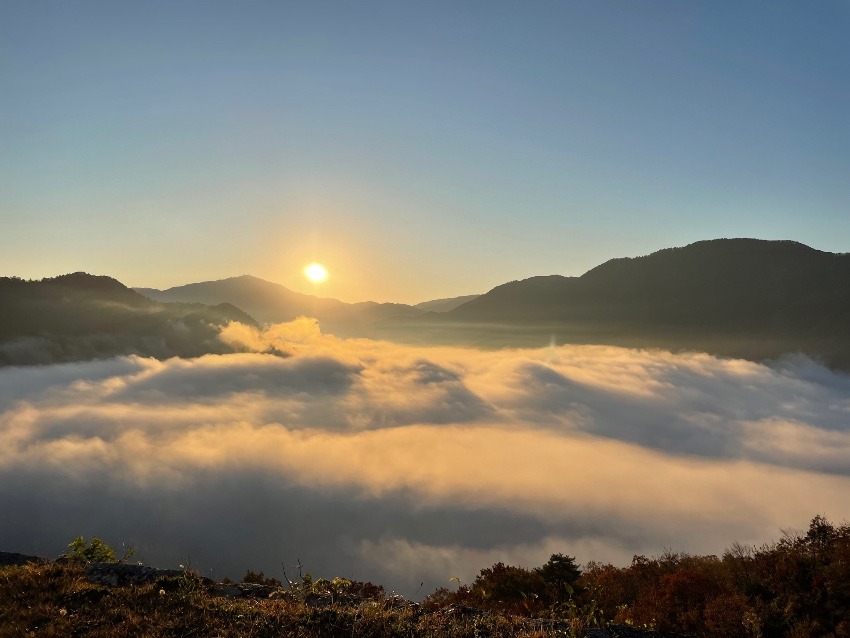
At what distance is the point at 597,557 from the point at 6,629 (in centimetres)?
21163

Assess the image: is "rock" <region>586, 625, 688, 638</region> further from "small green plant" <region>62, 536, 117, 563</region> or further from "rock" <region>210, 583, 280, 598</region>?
"small green plant" <region>62, 536, 117, 563</region>

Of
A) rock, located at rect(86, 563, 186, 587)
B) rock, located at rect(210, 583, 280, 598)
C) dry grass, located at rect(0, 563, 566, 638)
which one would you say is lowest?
rock, located at rect(210, 583, 280, 598)

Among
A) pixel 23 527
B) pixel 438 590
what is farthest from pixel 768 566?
pixel 23 527

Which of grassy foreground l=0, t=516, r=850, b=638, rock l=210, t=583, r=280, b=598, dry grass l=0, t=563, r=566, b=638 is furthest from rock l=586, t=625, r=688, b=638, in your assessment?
rock l=210, t=583, r=280, b=598

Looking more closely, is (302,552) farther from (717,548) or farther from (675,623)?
(675,623)

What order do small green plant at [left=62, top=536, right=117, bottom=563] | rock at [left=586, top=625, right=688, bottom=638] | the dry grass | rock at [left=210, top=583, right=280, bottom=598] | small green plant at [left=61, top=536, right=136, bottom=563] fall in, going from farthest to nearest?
1. small green plant at [left=62, top=536, right=117, bottom=563]
2. small green plant at [left=61, top=536, right=136, bottom=563]
3. rock at [left=210, top=583, right=280, bottom=598]
4. rock at [left=586, top=625, right=688, bottom=638]
5. the dry grass

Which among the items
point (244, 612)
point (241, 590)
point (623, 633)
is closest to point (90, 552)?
point (241, 590)

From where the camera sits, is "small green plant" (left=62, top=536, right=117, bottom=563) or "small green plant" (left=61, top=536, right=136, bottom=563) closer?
"small green plant" (left=61, top=536, right=136, bottom=563)

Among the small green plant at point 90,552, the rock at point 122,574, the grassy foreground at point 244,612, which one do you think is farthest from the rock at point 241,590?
the small green plant at point 90,552

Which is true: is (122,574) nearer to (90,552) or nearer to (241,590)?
(241,590)

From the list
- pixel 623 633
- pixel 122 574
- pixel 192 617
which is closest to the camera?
pixel 192 617

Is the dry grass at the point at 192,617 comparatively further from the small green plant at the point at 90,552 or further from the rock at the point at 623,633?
the small green plant at the point at 90,552

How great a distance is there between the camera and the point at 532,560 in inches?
7067

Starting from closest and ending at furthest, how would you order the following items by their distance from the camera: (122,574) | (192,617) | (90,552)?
(192,617)
(122,574)
(90,552)
